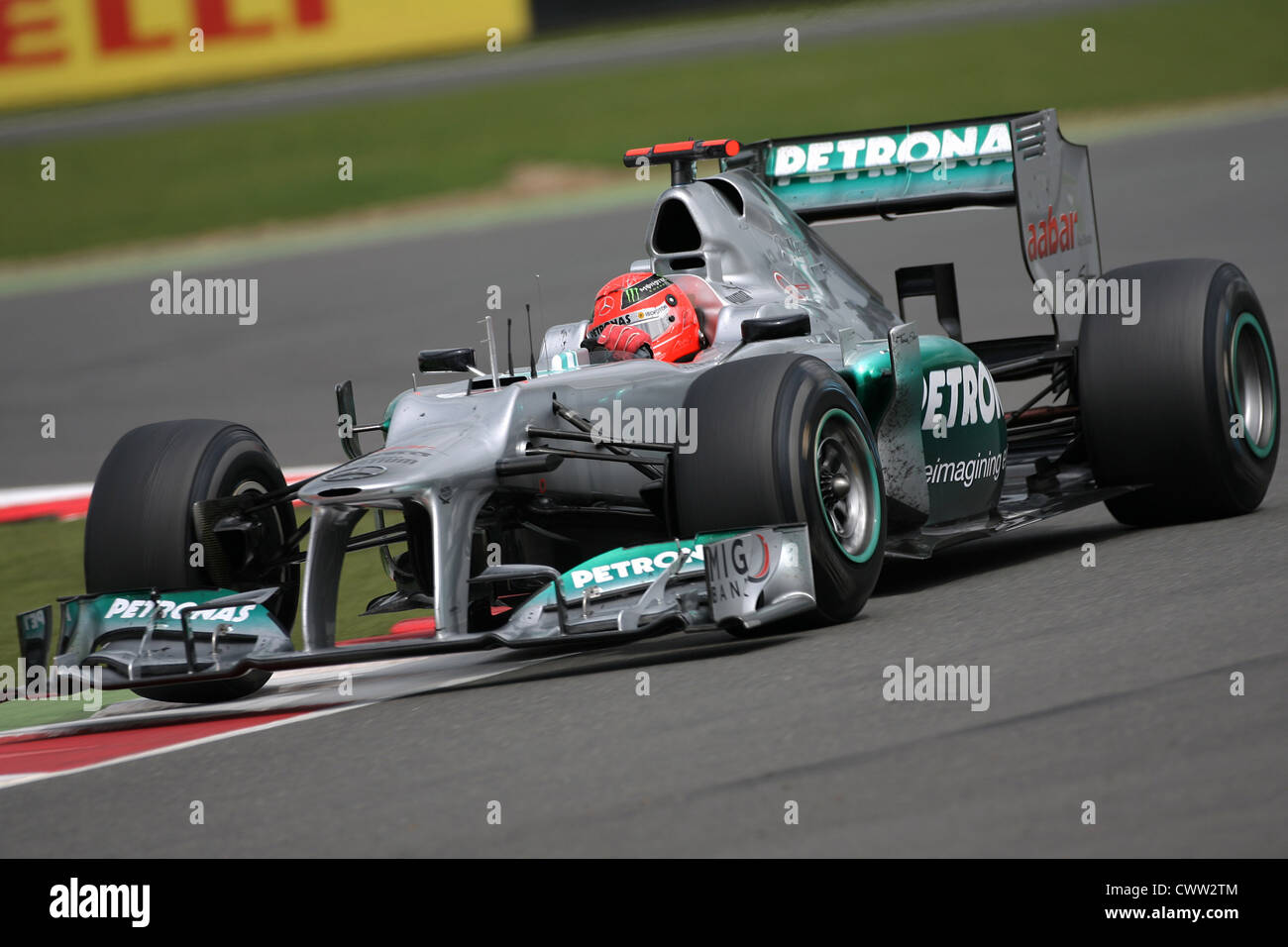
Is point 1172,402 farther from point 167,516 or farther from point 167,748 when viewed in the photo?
point 167,748

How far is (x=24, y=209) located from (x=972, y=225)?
15.5 m

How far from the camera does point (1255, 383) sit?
895cm

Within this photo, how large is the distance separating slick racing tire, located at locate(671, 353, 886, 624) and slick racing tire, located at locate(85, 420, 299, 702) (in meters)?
1.65

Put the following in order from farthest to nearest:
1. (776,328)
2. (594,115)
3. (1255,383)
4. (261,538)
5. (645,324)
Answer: (594,115), (1255,383), (645,324), (261,538), (776,328)

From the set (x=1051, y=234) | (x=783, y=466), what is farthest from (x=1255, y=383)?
(x=783, y=466)

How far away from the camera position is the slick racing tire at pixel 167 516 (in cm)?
718

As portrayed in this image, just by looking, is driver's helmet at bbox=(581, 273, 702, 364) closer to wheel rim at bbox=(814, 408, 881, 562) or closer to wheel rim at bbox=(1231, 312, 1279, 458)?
wheel rim at bbox=(814, 408, 881, 562)

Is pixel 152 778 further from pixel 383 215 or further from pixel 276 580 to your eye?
pixel 383 215

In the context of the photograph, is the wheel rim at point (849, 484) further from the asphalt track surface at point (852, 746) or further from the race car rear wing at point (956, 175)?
the race car rear wing at point (956, 175)

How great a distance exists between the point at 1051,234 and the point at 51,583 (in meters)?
5.26

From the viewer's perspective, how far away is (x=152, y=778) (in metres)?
5.93

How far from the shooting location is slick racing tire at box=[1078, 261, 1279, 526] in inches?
326

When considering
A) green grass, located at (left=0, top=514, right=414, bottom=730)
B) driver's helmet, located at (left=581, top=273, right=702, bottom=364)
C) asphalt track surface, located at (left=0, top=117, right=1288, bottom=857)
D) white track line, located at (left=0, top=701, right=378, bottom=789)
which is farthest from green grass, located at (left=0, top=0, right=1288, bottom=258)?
white track line, located at (left=0, top=701, right=378, bottom=789)
